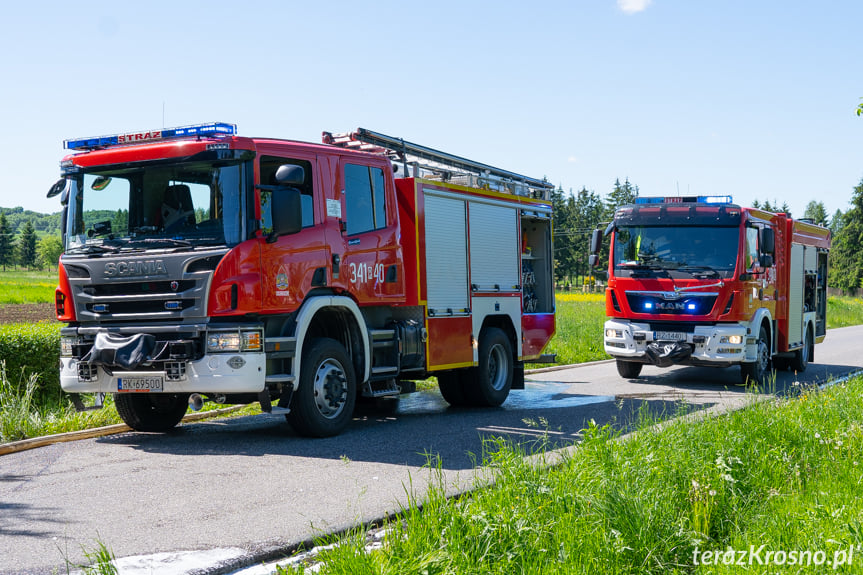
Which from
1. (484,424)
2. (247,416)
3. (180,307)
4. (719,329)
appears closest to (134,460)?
(180,307)

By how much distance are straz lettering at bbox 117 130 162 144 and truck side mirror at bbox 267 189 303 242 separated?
141cm

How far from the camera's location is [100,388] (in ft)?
26.9

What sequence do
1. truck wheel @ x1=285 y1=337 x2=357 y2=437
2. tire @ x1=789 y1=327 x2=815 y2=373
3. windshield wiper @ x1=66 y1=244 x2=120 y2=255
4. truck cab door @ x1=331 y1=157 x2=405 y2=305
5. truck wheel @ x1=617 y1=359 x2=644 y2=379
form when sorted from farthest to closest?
tire @ x1=789 y1=327 x2=815 y2=373 < truck wheel @ x1=617 y1=359 x2=644 y2=379 < truck cab door @ x1=331 y1=157 x2=405 y2=305 < truck wheel @ x1=285 y1=337 x2=357 y2=437 < windshield wiper @ x1=66 y1=244 x2=120 y2=255

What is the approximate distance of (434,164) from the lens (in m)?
Result: 11.1

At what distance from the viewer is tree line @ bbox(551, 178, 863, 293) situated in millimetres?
85000

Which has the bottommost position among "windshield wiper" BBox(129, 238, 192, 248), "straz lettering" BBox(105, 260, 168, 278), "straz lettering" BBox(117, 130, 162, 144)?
"straz lettering" BBox(105, 260, 168, 278)

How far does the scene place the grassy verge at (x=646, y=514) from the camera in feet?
13.9

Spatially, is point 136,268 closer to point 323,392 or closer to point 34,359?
point 323,392

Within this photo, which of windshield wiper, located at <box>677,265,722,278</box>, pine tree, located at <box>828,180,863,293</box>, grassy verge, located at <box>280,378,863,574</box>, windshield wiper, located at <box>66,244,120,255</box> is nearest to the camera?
grassy verge, located at <box>280,378,863,574</box>

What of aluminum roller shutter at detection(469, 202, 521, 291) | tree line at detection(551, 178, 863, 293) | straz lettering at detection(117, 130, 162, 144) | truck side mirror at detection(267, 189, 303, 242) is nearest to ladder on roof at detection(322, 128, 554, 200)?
aluminum roller shutter at detection(469, 202, 521, 291)

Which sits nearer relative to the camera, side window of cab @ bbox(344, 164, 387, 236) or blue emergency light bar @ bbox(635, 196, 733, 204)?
side window of cab @ bbox(344, 164, 387, 236)

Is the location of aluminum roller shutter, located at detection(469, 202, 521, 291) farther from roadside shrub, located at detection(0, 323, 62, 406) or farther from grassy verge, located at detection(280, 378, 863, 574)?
roadside shrub, located at detection(0, 323, 62, 406)

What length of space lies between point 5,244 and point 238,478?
458 feet

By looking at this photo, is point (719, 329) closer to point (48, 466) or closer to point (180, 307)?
point (180, 307)
